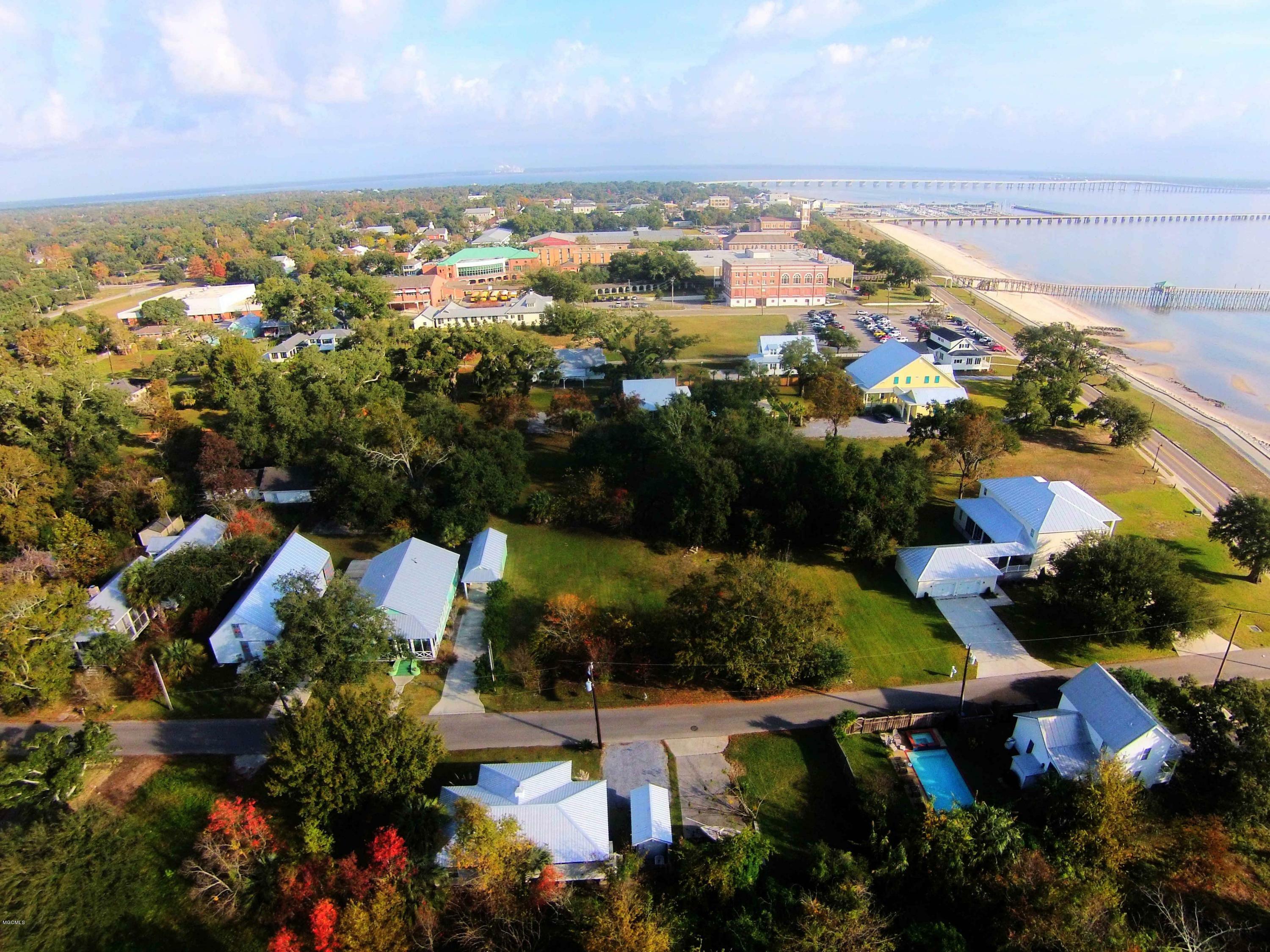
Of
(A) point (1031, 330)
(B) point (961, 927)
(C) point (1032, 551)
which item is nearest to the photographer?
(B) point (961, 927)

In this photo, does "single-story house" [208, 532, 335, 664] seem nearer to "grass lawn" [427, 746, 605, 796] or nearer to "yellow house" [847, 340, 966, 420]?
"grass lawn" [427, 746, 605, 796]

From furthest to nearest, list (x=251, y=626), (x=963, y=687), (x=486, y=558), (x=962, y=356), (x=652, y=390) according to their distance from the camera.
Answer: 1. (x=962, y=356)
2. (x=652, y=390)
3. (x=486, y=558)
4. (x=251, y=626)
5. (x=963, y=687)

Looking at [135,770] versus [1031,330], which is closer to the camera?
[135,770]

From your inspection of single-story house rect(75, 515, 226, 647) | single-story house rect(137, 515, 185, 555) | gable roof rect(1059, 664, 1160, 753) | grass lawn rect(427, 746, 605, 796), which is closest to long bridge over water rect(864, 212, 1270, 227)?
gable roof rect(1059, 664, 1160, 753)

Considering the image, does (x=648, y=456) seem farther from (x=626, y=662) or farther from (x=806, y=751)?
(x=806, y=751)

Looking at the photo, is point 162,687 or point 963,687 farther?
point 162,687

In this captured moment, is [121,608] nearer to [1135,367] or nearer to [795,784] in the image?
[795,784]

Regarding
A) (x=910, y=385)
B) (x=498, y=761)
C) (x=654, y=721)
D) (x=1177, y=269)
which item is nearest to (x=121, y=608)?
(x=498, y=761)

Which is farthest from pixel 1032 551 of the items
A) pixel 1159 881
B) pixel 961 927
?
pixel 961 927
